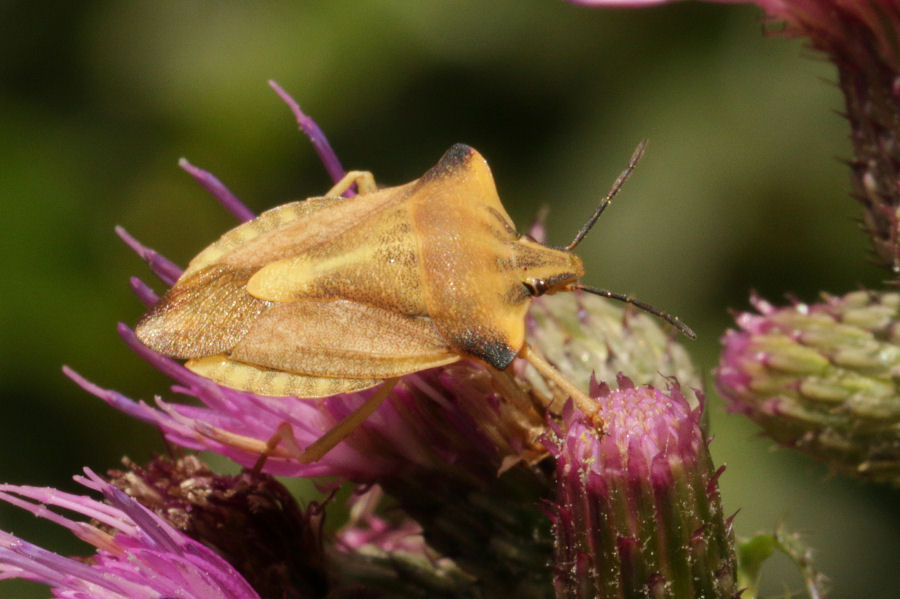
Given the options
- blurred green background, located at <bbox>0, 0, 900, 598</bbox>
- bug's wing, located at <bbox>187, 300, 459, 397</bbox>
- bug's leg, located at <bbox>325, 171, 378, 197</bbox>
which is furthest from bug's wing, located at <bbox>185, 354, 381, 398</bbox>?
blurred green background, located at <bbox>0, 0, 900, 598</bbox>

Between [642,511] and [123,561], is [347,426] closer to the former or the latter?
[123,561]

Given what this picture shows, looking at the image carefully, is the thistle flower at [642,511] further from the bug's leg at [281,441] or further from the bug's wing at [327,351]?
the bug's leg at [281,441]

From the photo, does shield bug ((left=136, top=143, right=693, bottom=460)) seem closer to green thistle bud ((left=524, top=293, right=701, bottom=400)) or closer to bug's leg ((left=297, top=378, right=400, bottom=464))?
bug's leg ((left=297, top=378, right=400, bottom=464))

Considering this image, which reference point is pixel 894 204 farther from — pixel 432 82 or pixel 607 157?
pixel 432 82

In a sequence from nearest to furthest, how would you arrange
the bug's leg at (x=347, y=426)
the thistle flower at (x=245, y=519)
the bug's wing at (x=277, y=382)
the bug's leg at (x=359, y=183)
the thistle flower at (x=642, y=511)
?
1. the thistle flower at (x=642, y=511)
2. the bug's wing at (x=277, y=382)
3. the bug's leg at (x=347, y=426)
4. the thistle flower at (x=245, y=519)
5. the bug's leg at (x=359, y=183)

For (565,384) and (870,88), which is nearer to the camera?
(565,384)

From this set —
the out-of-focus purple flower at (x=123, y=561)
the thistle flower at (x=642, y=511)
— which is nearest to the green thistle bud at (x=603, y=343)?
the thistle flower at (x=642, y=511)

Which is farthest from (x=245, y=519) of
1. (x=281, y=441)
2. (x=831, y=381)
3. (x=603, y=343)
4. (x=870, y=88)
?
(x=870, y=88)
